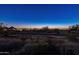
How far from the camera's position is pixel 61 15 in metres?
21.3

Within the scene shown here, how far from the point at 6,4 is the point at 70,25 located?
0.92m

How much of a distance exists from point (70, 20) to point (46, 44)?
1.53ft

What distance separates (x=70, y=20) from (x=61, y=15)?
141mm

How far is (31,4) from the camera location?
21.3 metres

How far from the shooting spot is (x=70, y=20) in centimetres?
2133

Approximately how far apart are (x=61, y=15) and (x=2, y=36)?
857 millimetres

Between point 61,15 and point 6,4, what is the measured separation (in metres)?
0.77

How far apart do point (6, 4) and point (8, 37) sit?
0.45 m

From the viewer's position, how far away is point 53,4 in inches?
840

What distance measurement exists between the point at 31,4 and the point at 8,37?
1.81ft

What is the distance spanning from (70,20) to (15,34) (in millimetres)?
777

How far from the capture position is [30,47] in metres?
21.4

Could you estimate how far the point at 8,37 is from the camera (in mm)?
21359
